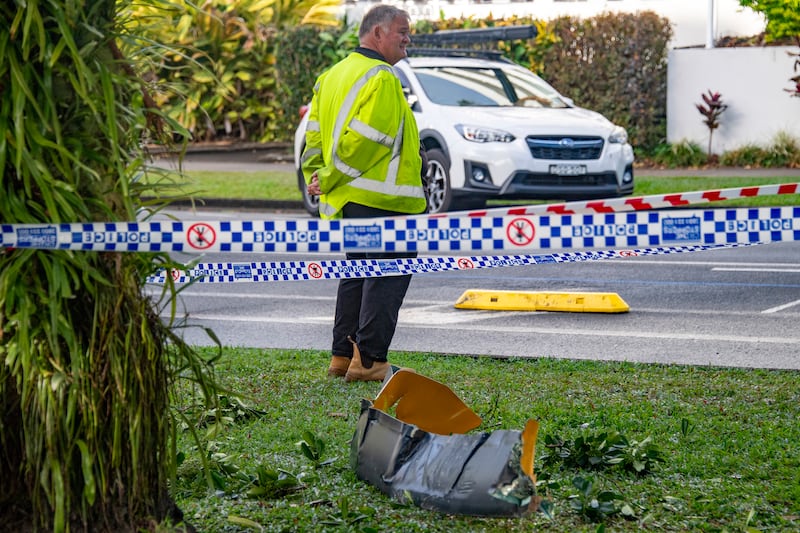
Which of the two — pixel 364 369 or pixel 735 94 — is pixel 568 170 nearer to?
pixel 735 94

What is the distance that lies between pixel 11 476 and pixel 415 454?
4.49ft

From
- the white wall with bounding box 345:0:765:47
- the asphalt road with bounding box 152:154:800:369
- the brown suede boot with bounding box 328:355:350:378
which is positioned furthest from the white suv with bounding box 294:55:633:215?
the brown suede boot with bounding box 328:355:350:378

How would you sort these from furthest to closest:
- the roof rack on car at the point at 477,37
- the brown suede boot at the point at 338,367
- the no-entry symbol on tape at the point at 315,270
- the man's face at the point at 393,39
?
the roof rack on car at the point at 477,37
the no-entry symbol on tape at the point at 315,270
the brown suede boot at the point at 338,367
the man's face at the point at 393,39

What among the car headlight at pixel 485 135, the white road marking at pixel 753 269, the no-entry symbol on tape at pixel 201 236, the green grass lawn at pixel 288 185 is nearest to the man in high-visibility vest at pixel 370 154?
the no-entry symbol on tape at pixel 201 236

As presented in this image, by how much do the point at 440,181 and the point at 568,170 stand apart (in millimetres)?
1500

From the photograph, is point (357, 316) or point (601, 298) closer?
point (357, 316)

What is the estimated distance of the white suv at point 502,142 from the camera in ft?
48.4

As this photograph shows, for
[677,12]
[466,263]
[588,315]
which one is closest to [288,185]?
[677,12]

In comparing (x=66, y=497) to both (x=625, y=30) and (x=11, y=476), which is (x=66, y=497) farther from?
(x=625, y=30)

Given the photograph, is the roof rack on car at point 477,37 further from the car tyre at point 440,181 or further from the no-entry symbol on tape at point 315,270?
the no-entry symbol on tape at point 315,270

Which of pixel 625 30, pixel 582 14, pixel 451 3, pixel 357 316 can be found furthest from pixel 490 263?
pixel 451 3

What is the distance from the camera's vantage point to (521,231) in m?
4.66

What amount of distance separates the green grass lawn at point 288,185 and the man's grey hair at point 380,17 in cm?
945

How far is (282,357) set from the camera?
23.8 ft
